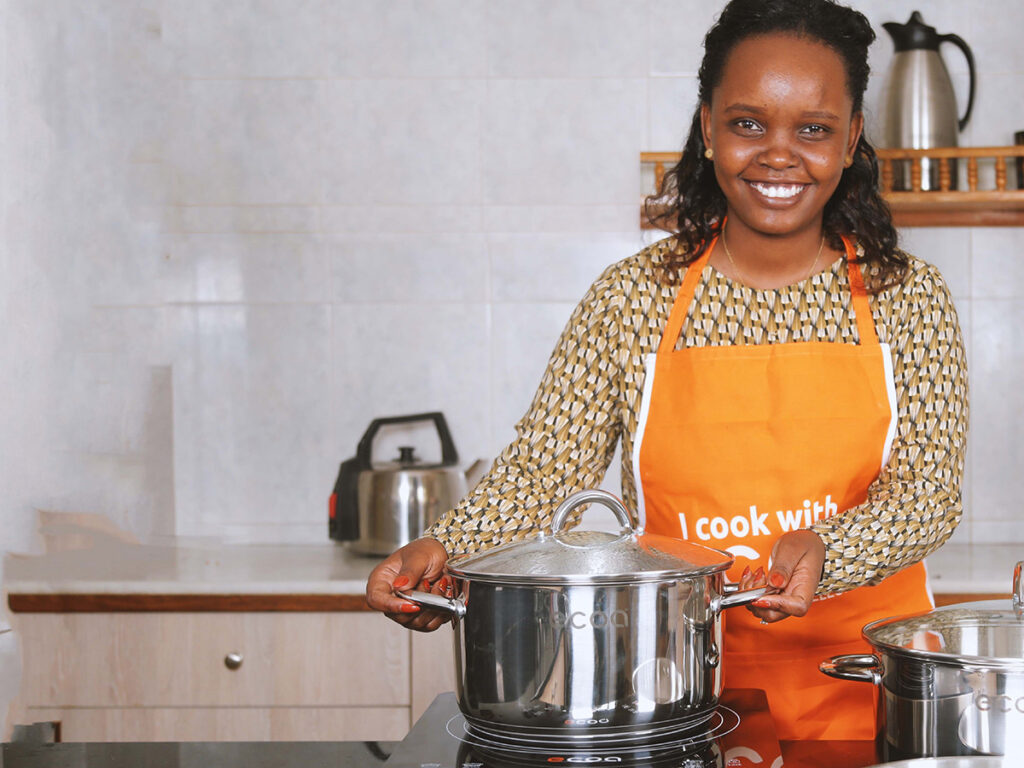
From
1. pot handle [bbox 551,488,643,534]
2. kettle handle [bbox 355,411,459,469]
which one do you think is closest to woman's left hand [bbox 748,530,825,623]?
pot handle [bbox 551,488,643,534]

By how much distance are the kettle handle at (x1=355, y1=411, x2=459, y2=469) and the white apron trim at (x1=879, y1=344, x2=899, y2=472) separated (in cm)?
115

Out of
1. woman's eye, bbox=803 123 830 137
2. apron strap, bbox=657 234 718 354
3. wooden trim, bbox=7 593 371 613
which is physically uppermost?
woman's eye, bbox=803 123 830 137

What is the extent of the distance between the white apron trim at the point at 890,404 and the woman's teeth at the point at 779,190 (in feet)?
0.63

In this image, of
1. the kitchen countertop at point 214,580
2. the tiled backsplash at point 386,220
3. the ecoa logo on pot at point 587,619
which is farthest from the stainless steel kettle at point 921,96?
the ecoa logo on pot at point 587,619

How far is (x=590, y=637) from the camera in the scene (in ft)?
2.59

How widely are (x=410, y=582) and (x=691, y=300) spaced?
0.48 meters

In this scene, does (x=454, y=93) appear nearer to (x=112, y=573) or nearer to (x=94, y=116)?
(x=94, y=116)

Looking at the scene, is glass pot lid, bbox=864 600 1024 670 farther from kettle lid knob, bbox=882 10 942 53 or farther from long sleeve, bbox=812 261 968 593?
kettle lid knob, bbox=882 10 942 53

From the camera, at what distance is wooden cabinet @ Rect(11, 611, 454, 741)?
6.18ft

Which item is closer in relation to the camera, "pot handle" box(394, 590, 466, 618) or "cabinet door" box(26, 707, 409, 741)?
"pot handle" box(394, 590, 466, 618)

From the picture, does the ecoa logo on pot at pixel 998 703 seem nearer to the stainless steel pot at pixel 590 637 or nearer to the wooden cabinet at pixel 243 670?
the stainless steel pot at pixel 590 637

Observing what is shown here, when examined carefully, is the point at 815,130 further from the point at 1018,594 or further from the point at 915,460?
the point at 1018,594

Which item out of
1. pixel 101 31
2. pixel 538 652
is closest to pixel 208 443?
pixel 101 31

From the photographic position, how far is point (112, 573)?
2027 mm
